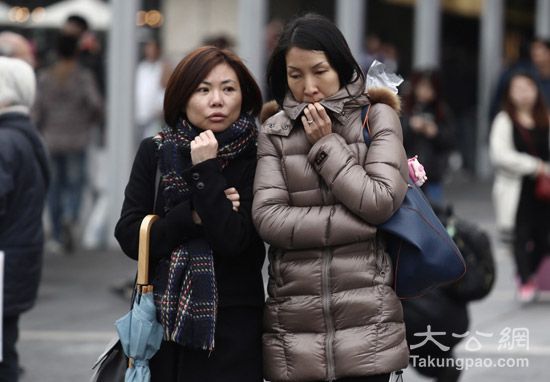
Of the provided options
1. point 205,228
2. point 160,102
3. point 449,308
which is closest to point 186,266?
point 205,228

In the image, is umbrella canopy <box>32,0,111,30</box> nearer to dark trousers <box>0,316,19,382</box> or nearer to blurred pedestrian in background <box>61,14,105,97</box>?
blurred pedestrian in background <box>61,14,105,97</box>

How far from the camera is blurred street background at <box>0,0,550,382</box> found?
8.34m

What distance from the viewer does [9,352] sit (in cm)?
582

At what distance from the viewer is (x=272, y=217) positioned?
4.02m

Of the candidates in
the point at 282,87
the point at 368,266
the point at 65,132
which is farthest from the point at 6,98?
the point at 65,132

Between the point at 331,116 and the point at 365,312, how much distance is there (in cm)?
62

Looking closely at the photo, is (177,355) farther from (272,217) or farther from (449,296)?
(449,296)

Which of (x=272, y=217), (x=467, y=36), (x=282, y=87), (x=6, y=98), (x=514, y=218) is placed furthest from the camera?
(x=467, y=36)

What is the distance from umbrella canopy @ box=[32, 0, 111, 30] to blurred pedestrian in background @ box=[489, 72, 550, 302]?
16.1 feet

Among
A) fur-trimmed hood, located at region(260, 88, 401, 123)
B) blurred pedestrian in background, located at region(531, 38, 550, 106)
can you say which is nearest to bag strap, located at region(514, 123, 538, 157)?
blurred pedestrian in background, located at region(531, 38, 550, 106)

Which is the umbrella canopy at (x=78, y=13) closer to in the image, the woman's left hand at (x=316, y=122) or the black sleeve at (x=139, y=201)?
the black sleeve at (x=139, y=201)

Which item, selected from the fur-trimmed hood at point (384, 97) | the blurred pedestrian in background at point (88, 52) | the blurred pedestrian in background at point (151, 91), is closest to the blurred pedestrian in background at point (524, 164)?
the blurred pedestrian in background at point (88, 52)

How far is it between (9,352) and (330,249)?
2.27 metres

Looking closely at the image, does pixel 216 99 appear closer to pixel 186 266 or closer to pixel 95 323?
pixel 186 266
